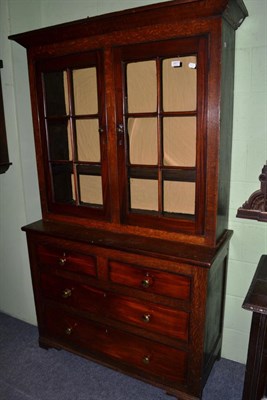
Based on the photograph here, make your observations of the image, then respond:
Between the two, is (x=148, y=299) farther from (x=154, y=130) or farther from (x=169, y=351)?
(x=154, y=130)

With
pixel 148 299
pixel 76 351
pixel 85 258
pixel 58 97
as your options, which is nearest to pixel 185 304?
pixel 148 299

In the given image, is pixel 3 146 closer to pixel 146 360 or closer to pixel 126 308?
pixel 126 308

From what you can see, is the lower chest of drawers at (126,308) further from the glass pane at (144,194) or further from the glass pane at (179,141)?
the glass pane at (179,141)

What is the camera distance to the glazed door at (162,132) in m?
1.46

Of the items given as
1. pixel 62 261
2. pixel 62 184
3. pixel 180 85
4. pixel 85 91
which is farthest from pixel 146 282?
pixel 85 91

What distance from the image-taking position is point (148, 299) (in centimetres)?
165

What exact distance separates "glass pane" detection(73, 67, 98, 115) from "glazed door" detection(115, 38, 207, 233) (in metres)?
0.25

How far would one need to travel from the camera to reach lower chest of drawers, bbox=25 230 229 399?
157 centimetres

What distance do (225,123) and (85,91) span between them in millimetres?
827

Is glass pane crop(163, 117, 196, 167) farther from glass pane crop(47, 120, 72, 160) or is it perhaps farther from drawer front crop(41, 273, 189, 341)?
drawer front crop(41, 273, 189, 341)

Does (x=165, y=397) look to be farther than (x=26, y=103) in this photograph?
No

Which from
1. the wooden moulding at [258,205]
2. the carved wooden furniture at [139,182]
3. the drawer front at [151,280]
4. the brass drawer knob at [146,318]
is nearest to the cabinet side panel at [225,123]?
the carved wooden furniture at [139,182]

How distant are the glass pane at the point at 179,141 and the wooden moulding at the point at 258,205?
34cm

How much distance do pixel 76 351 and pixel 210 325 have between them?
3.02 ft
